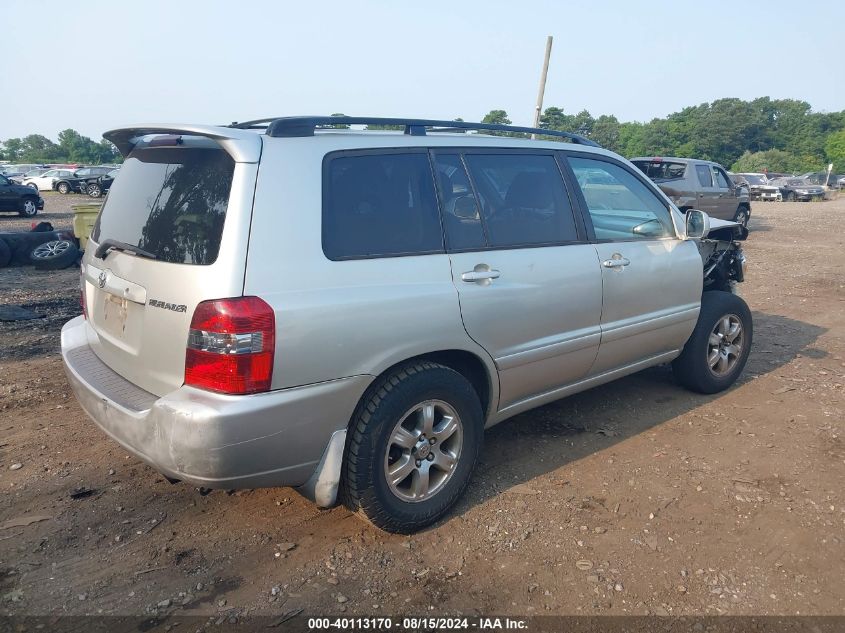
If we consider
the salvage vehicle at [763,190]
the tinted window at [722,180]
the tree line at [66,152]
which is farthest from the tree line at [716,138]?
the tinted window at [722,180]

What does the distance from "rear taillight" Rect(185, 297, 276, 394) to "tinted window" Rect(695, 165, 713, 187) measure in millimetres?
13470

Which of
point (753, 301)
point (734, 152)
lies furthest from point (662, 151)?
point (753, 301)

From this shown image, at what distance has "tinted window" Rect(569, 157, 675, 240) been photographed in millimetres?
3836

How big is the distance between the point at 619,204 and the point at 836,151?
7658 centimetres

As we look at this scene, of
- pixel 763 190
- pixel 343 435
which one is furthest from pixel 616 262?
pixel 763 190

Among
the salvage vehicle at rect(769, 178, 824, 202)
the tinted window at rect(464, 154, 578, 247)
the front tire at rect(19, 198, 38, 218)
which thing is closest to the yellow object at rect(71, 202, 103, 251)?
the tinted window at rect(464, 154, 578, 247)

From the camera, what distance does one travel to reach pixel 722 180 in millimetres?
14766

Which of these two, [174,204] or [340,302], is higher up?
[174,204]

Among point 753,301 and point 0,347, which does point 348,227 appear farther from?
point 753,301

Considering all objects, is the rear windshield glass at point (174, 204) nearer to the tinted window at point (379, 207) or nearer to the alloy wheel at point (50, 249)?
the tinted window at point (379, 207)

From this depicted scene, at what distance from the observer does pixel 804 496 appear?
11.1 feet

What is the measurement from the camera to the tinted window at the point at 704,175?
544 inches

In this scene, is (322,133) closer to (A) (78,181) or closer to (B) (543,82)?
(B) (543,82)

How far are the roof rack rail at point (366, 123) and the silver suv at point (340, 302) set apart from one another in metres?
0.01
